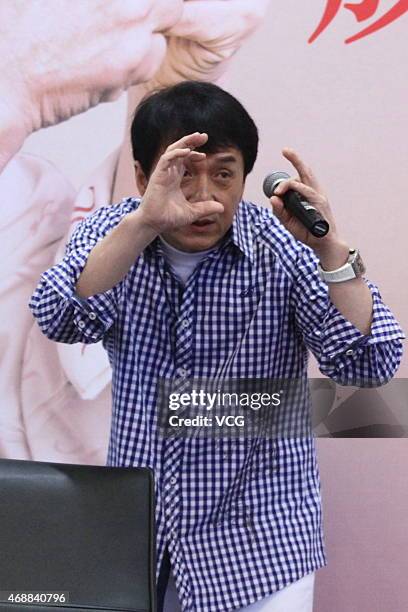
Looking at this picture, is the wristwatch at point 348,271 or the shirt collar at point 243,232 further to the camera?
the shirt collar at point 243,232

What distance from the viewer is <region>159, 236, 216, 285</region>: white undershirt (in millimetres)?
1646

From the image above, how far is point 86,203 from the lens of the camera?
234 centimetres

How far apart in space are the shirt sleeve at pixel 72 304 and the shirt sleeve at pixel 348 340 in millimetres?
310

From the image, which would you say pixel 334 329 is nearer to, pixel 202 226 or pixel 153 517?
pixel 202 226

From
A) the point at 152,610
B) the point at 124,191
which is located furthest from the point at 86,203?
the point at 152,610

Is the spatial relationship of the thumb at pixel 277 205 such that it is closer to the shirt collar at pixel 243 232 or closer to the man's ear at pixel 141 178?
the shirt collar at pixel 243 232

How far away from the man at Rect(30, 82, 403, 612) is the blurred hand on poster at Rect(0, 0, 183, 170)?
68 cm

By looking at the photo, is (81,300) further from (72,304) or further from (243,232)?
(243,232)

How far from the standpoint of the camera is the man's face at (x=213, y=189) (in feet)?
5.07

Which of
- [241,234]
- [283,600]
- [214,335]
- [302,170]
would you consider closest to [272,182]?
[302,170]

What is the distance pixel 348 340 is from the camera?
1496mm

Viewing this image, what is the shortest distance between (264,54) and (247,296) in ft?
2.76

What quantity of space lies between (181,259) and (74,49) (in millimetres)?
831

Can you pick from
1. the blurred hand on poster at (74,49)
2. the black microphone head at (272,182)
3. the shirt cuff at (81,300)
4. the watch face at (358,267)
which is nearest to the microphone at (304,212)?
the black microphone head at (272,182)
